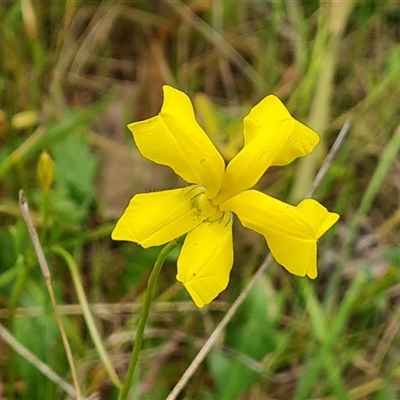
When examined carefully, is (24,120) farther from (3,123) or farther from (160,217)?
(160,217)

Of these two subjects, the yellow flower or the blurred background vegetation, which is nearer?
the yellow flower

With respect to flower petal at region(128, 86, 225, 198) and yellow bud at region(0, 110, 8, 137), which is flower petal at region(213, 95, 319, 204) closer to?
flower petal at region(128, 86, 225, 198)

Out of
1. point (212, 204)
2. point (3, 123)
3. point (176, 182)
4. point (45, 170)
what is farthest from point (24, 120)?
point (212, 204)

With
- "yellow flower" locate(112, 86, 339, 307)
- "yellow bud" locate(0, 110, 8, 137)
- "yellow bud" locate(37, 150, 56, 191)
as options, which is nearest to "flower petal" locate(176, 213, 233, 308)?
"yellow flower" locate(112, 86, 339, 307)

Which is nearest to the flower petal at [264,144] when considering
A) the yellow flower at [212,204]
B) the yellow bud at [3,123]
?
the yellow flower at [212,204]

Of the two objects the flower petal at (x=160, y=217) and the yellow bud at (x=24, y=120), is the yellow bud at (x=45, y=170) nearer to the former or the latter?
the flower petal at (x=160, y=217)

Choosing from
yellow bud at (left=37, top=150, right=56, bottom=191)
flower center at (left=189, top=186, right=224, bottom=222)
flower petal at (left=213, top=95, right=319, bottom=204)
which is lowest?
yellow bud at (left=37, top=150, right=56, bottom=191)
